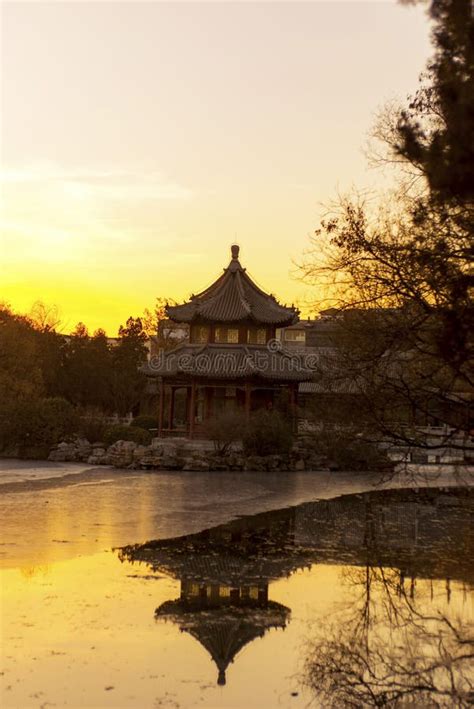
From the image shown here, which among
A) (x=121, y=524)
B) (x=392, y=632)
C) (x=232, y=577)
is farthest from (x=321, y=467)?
(x=392, y=632)

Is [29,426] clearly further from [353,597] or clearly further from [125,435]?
[353,597]

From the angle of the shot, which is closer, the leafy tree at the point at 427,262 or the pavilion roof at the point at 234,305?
the leafy tree at the point at 427,262

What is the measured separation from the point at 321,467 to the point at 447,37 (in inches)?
1163

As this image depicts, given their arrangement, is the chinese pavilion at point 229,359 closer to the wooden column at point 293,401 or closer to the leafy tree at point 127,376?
the wooden column at point 293,401

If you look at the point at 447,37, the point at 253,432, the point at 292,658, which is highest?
the point at 447,37

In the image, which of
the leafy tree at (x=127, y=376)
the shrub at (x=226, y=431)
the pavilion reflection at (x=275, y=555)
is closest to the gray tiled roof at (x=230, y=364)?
the shrub at (x=226, y=431)

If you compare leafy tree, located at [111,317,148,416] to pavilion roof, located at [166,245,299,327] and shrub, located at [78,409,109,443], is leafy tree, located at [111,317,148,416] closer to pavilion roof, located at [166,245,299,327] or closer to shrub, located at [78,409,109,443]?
pavilion roof, located at [166,245,299,327]

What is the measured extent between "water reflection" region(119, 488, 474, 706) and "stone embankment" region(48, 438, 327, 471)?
15.3m

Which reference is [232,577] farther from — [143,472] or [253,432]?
[253,432]

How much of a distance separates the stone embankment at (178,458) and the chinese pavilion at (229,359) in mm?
4629

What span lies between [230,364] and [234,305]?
4.08 meters

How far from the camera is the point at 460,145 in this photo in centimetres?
707

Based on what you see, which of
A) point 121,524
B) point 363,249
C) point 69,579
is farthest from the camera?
point 121,524

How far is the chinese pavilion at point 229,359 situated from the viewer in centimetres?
4159
